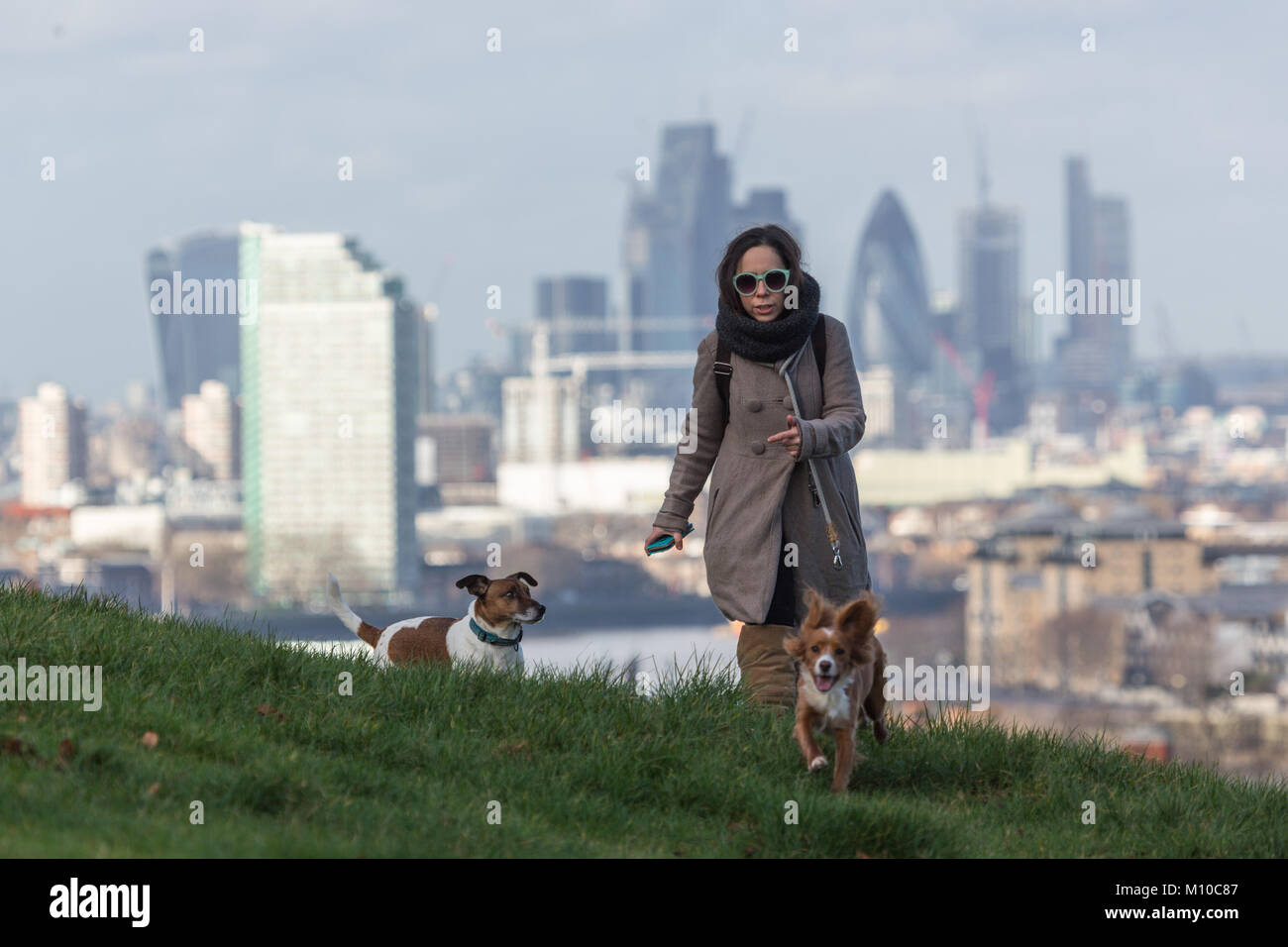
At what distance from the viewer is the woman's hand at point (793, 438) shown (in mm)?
6891

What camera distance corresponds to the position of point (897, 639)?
428 ft

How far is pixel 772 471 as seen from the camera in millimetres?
7352

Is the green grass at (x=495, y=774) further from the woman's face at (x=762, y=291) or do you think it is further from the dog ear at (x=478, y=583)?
the woman's face at (x=762, y=291)

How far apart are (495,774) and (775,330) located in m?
2.34

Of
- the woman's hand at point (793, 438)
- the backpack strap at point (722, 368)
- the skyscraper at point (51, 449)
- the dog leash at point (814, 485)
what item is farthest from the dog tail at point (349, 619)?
the skyscraper at point (51, 449)

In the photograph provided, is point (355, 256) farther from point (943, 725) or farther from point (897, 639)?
point (943, 725)

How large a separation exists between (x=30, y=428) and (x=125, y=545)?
35.5m

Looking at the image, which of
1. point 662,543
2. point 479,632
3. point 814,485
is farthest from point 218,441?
point 814,485

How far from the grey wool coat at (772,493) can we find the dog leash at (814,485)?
0.02 metres

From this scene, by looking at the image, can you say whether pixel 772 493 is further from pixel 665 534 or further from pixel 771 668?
pixel 771 668

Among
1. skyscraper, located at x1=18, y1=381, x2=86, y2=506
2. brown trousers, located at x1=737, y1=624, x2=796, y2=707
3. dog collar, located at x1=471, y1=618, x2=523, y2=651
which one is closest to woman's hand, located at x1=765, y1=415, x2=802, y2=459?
brown trousers, located at x1=737, y1=624, x2=796, y2=707

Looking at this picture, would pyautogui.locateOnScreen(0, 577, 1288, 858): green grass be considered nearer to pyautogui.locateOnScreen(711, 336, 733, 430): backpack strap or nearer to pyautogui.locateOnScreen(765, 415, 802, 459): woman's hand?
pyautogui.locateOnScreen(765, 415, 802, 459): woman's hand

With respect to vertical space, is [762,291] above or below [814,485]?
above

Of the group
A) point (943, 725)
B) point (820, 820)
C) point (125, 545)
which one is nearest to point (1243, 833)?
point (943, 725)
